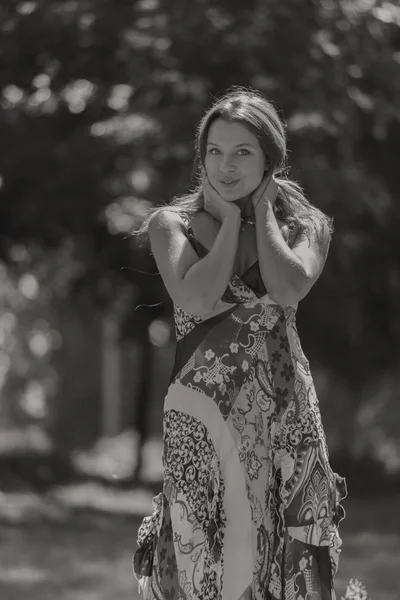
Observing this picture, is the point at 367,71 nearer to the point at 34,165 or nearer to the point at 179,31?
the point at 179,31

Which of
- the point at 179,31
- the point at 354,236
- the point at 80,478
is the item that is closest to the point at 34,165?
the point at 179,31

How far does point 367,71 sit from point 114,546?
3.74 meters

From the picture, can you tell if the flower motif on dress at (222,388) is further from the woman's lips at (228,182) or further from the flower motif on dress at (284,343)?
the woman's lips at (228,182)

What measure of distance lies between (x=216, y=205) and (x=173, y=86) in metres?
4.98

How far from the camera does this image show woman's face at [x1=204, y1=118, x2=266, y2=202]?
10.6 ft

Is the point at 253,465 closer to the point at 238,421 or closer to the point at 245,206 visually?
the point at 238,421

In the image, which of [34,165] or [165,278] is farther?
[34,165]

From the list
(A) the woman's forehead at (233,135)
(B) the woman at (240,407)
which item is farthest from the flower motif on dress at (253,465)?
(A) the woman's forehead at (233,135)

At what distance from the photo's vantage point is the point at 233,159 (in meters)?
3.24

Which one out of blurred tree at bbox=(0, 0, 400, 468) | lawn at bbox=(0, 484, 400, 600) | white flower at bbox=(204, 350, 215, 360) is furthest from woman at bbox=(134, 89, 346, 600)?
blurred tree at bbox=(0, 0, 400, 468)

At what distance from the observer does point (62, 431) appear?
99.7 feet

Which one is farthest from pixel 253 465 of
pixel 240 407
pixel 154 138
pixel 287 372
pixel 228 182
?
pixel 154 138

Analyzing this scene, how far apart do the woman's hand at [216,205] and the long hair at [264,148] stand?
5 centimetres

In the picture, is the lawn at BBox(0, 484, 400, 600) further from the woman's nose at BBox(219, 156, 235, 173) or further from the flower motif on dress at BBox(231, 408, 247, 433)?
the woman's nose at BBox(219, 156, 235, 173)
